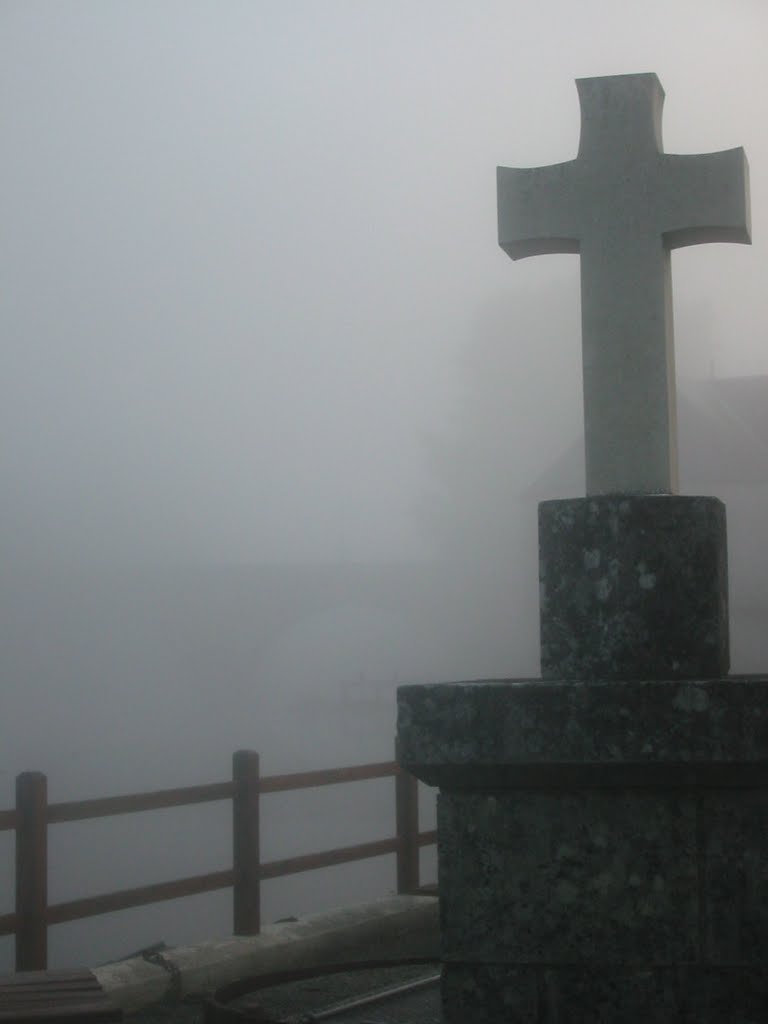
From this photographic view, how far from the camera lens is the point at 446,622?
180 ft

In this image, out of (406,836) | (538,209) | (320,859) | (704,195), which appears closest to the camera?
(704,195)

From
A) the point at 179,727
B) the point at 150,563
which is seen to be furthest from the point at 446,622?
the point at 150,563

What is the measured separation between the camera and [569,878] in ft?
9.26

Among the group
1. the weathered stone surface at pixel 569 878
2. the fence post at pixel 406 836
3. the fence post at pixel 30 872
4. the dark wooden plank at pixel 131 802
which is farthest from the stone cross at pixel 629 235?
the fence post at pixel 406 836

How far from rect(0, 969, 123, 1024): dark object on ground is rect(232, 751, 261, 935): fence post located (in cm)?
292

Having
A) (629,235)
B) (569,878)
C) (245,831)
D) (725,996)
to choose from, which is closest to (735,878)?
(725,996)

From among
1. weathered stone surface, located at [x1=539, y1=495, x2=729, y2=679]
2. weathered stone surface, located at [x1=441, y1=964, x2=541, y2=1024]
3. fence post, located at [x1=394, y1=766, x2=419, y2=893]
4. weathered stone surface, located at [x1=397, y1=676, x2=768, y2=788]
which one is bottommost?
fence post, located at [x1=394, y1=766, x2=419, y2=893]

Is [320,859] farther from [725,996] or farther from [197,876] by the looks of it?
[725,996]

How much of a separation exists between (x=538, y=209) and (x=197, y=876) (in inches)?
194

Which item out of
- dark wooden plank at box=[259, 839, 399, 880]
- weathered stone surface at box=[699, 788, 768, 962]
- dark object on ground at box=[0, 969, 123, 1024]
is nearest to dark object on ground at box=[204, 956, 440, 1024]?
dark object on ground at box=[0, 969, 123, 1024]

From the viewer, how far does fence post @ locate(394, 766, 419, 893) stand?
839 centimetres

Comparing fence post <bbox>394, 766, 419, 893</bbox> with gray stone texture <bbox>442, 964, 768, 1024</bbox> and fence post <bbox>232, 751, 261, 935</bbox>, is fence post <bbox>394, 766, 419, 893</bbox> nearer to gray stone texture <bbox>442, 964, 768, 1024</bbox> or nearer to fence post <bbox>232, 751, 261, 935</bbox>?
fence post <bbox>232, 751, 261, 935</bbox>

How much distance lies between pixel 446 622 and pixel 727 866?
5220 cm

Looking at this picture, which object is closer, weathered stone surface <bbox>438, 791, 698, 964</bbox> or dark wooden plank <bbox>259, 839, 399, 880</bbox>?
weathered stone surface <bbox>438, 791, 698, 964</bbox>
